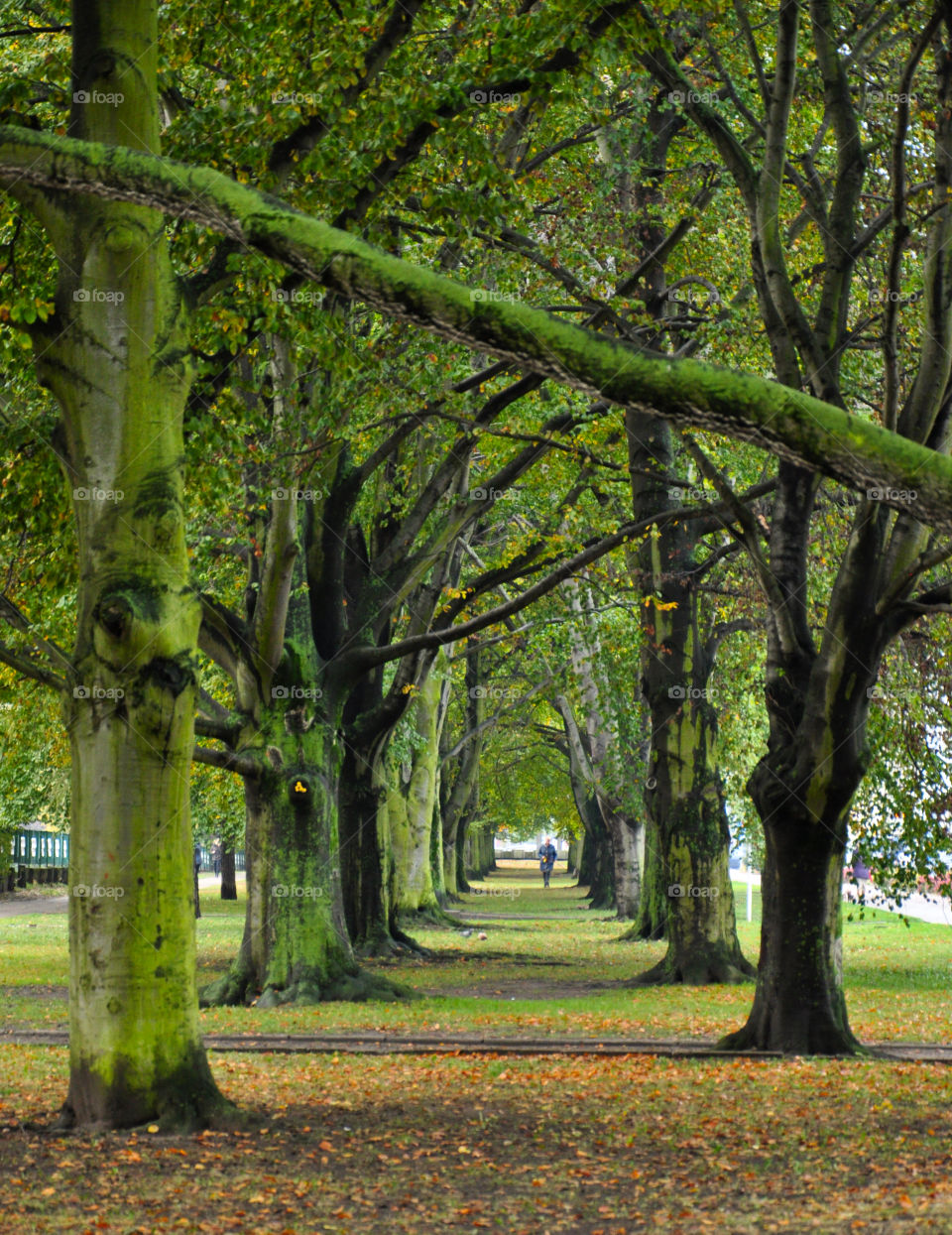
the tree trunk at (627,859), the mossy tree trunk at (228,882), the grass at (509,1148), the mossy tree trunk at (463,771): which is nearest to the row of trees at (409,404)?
the grass at (509,1148)

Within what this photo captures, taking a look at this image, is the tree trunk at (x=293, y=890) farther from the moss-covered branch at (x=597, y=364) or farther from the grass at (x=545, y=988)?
the moss-covered branch at (x=597, y=364)

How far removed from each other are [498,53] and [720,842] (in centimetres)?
1132

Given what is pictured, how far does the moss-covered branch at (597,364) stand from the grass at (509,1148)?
9.92 feet

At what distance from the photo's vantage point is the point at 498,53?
10.1m

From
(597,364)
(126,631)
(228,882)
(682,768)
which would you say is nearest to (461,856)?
(228,882)

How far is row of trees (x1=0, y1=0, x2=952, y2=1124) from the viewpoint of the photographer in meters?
7.39

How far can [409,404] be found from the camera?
41.7 ft

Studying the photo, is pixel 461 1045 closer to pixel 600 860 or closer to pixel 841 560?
pixel 841 560

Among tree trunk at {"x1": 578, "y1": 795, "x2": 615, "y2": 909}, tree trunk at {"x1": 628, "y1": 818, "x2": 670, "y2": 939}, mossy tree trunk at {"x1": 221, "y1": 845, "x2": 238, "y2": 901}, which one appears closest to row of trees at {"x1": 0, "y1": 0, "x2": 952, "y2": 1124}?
tree trunk at {"x1": 628, "y1": 818, "x2": 670, "y2": 939}

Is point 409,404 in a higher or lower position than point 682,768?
higher

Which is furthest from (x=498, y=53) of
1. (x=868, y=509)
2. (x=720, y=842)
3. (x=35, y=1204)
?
(x=720, y=842)

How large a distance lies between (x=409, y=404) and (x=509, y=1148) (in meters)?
7.34

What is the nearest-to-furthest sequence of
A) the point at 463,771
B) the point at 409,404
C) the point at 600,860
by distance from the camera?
the point at 409,404
the point at 463,771
the point at 600,860

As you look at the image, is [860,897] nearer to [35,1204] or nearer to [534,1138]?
[534,1138]
